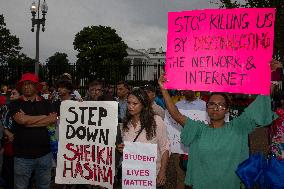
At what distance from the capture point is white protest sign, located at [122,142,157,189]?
3.92 m

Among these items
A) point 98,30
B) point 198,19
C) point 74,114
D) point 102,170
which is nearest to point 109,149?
point 102,170

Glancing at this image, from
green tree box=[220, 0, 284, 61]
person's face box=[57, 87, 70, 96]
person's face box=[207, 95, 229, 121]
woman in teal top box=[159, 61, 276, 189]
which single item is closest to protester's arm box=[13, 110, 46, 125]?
person's face box=[57, 87, 70, 96]

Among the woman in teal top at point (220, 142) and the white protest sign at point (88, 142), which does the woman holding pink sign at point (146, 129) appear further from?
the woman in teal top at point (220, 142)

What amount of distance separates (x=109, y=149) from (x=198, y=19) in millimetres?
1782

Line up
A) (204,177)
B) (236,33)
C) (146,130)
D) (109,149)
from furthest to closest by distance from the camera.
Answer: (109,149)
(146,130)
(236,33)
(204,177)

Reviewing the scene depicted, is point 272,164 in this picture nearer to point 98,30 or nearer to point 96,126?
point 96,126

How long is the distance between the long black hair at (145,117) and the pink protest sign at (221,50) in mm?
377

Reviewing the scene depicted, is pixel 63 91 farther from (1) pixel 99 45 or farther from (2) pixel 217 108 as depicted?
(1) pixel 99 45

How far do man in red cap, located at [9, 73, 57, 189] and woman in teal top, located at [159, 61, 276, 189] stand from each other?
215cm

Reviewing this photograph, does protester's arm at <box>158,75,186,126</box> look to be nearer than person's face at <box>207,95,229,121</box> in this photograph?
No

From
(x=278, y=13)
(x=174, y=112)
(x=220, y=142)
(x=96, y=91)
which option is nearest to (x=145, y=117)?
(x=174, y=112)

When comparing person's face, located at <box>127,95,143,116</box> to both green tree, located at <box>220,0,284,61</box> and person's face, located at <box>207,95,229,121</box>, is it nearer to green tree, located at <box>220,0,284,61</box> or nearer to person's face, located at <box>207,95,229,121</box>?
person's face, located at <box>207,95,229,121</box>

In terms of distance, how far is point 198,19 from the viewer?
389cm

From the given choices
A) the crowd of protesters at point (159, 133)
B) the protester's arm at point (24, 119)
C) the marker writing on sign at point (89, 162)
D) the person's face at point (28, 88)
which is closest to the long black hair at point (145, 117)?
the crowd of protesters at point (159, 133)
